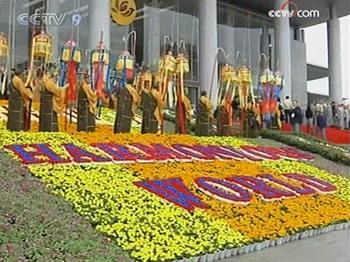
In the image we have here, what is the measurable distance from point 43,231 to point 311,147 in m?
11.3

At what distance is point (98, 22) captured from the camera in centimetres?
2027

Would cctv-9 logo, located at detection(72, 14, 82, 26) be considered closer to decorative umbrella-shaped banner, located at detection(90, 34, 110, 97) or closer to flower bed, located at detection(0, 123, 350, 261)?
decorative umbrella-shaped banner, located at detection(90, 34, 110, 97)

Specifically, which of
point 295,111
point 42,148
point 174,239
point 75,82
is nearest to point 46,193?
point 174,239

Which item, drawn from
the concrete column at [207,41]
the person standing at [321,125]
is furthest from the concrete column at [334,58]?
the concrete column at [207,41]

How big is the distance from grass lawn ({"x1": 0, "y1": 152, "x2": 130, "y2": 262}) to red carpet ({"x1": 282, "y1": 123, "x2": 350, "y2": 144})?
1543 centimetres

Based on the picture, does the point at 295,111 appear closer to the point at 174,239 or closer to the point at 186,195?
the point at 186,195

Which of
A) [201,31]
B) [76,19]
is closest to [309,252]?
[201,31]

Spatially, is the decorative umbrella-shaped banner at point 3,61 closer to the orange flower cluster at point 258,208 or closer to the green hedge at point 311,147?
the green hedge at point 311,147

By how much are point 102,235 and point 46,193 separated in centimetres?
131

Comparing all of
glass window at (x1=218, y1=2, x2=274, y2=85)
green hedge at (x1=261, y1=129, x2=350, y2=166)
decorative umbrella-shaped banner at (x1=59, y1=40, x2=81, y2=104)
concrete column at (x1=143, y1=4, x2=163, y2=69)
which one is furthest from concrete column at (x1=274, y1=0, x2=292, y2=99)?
decorative umbrella-shaped banner at (x1=59, y1=40, x2=81, y2=104)

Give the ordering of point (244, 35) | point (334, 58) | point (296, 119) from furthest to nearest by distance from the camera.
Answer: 1. point (334, 58)
2. point (244, 35)
3. point (296, 119)

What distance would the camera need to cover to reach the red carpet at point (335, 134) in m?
21.4

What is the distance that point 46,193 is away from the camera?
6773mm

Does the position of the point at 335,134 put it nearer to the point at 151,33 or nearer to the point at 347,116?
the point at 347,116
